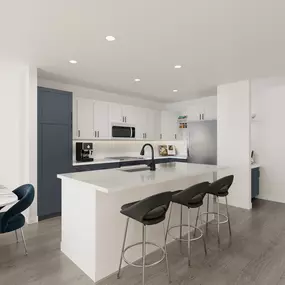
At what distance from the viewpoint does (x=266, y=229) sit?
3.32 metres

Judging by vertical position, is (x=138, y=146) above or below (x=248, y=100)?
below

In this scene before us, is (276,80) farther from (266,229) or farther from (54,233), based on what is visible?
(54,233)

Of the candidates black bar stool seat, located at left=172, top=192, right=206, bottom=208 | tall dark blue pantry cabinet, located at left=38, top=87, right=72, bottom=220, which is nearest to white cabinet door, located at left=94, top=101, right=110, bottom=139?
tall dark blue pantry cabinet, located at left=38, top=87, right=72, bottom=220

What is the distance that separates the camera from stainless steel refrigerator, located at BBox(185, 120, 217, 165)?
5.05 meters

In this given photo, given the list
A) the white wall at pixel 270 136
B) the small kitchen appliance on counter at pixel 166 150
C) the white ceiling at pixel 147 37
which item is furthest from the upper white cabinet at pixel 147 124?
the white wall at pixel 270 136

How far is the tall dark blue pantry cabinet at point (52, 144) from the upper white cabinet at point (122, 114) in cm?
136

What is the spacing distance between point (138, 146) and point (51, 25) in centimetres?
429

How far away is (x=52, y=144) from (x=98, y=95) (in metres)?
1.95

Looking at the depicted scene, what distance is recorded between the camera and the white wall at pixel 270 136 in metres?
4.79

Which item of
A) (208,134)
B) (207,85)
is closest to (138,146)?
(208,134)

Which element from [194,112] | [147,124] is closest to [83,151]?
[147,124]

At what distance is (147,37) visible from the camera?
8.25ft

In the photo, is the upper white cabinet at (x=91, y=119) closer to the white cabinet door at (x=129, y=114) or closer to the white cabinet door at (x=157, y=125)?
the white cabinet door at (x=129, y=114)

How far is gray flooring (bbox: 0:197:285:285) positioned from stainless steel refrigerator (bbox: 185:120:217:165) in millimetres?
2057
